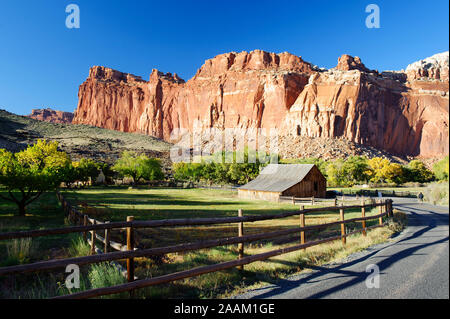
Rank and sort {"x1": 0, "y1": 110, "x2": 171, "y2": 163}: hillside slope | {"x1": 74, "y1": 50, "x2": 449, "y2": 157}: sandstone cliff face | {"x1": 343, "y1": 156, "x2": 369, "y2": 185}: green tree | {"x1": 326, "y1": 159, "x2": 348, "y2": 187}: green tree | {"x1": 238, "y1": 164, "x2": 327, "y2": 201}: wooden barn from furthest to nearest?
{"x1": 74, "y1": 50, "x2": 449, "y2": 157}: sandstone cliff face, {"x1": 0, "y1": 110, "x2": 171, "y2": 163}: hillside slope, {"x1": 326, "y1": 159, "x2": 348, "y2": 187}: green tree, {"x1": 343, "y1": 156, "x2": 369, "y2": 185}: green tree, {"x1": 238, "y1": 164, "x2": 327, "y2": 201}: wooden barn

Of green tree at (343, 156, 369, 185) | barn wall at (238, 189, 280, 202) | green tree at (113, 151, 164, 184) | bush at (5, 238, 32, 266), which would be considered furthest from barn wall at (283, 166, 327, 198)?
green tree at (113, 151, 164, 184)

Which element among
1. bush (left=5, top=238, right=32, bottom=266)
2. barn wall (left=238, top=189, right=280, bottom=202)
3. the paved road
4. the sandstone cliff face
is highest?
the sandstone cliff face

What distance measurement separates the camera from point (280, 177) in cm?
3269

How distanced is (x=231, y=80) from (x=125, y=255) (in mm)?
147896

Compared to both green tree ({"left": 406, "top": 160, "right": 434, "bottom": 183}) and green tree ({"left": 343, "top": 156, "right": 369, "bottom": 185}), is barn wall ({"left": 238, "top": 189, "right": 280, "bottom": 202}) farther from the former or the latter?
green tree ({"left": 343, "top": 156, "right": 369, "bottom": 185})

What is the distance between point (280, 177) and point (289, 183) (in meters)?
2.90

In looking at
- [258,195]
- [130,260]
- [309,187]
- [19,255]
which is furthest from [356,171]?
[19,255]

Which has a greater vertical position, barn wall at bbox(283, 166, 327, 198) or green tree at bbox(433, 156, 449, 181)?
green tree at bbox(433, 156, 449, 181)

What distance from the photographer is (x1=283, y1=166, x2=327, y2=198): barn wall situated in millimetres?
29188

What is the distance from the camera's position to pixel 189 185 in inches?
2445

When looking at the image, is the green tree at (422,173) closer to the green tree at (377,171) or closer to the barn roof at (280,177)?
the green tree at (377,171)

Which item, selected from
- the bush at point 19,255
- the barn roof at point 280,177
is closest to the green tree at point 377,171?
the barn roof at point 280,177

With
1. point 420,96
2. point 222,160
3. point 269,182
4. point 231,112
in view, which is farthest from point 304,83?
point 269,182
